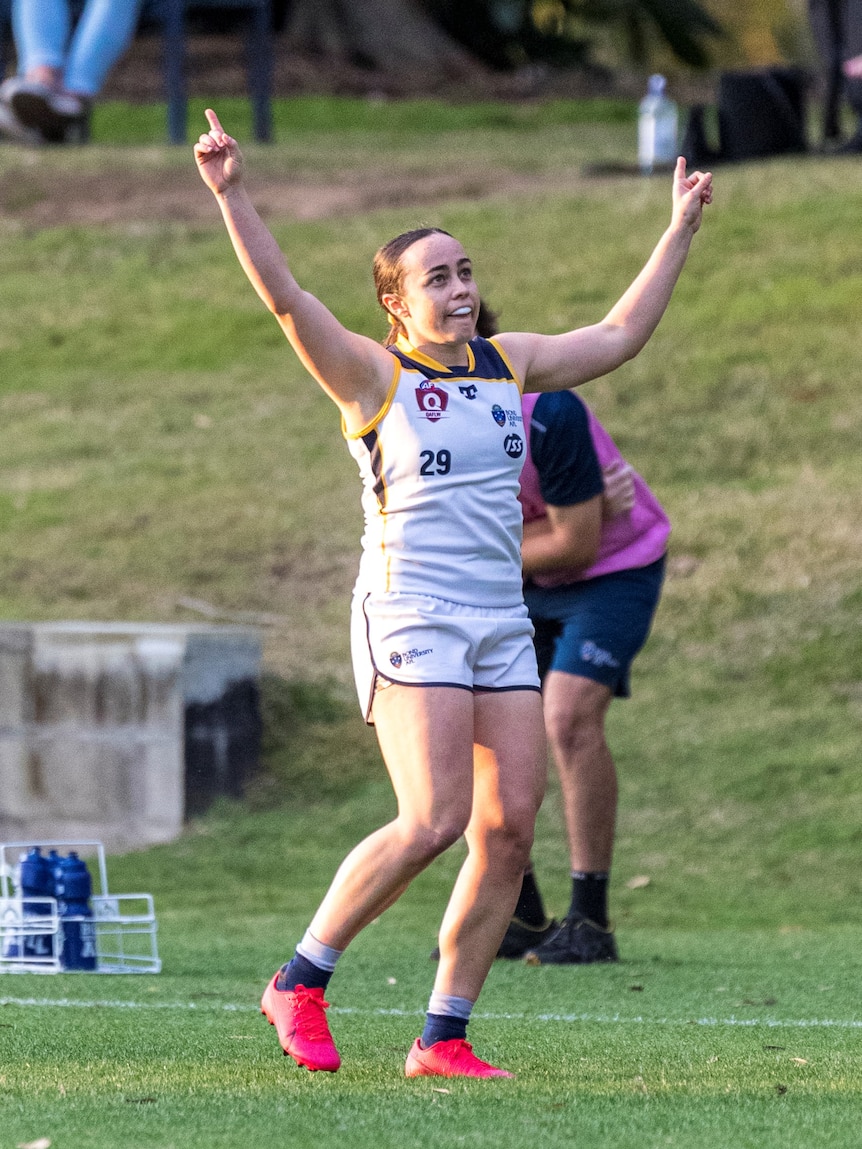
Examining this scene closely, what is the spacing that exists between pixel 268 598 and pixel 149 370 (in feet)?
14.3

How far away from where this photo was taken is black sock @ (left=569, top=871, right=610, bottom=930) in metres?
6.44

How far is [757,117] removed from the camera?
1805cm

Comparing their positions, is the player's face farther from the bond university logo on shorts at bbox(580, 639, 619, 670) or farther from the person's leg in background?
the person's leg in background

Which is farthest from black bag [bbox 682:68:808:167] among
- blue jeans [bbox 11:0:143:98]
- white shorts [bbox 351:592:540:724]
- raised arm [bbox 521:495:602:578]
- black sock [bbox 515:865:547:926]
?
white shorts [bbox 351:592:540:724]

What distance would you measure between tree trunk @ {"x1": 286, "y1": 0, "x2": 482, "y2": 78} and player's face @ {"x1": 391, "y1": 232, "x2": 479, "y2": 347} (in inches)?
947

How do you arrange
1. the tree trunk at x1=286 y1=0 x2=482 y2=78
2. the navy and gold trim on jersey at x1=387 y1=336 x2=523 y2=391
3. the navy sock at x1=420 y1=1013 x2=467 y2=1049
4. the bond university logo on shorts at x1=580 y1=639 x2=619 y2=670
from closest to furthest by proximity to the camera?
the navy sock at x1=420 y1=1013 x2=467 y2=1049, the navy and gold trim on jersey at x1=387 y1=336 x2=523 y2=391, the bond university logo on shorts at x1=580 y1=639 x2=619 y2=670, the tree trunk at x1=286 y1=0 x2=482 y2=78

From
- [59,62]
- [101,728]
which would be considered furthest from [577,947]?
[59,62]

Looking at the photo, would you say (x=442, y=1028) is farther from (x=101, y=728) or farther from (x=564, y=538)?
(x=101, y=728)

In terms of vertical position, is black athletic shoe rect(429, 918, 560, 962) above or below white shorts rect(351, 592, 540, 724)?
below

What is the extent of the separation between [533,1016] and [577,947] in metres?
1.19

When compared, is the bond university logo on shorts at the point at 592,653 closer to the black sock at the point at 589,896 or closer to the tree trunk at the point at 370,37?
the black sock at the point at 589,896

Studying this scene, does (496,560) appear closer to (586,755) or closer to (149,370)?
(586,755)

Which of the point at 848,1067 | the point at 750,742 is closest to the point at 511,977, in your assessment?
the point at 848,1067

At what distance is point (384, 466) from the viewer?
13.5 ft
